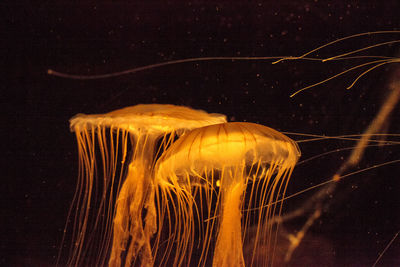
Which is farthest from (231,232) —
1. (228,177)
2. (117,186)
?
(117,186)

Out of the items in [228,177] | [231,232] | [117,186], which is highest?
[228,177]

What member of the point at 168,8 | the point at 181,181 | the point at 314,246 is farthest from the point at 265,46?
the point at 314,246

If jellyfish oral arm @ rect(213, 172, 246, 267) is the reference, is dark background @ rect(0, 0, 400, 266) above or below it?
above

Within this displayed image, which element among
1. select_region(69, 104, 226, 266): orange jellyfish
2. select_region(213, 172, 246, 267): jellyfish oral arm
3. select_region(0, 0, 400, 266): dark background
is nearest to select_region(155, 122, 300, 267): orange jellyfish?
select_region(213, 172, 246, 267): jellyfish oral arm

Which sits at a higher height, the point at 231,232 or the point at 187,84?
the point at 187,84

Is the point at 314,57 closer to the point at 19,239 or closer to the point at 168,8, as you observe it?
the point at 168,8

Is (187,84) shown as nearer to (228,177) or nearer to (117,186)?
(228,177)

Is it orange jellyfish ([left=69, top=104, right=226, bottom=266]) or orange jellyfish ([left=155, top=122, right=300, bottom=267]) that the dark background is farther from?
orange jellyfish ([left=155, top=122, right=300, bottom=267])
